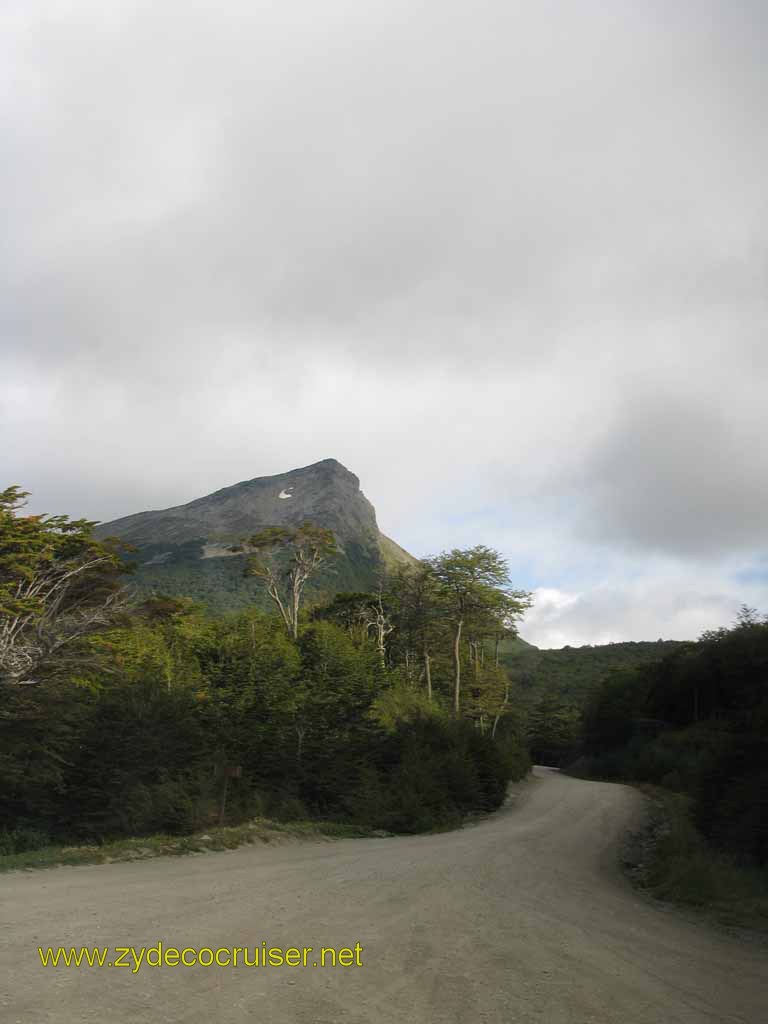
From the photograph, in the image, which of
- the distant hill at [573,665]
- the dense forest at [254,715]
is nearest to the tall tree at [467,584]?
the dense forest at [254,715]

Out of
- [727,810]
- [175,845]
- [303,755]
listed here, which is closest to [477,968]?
[175,845]

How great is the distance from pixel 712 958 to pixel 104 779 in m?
17.5

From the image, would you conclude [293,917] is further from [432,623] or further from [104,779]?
[432,623]

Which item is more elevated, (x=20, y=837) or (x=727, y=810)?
(x=727, y=810)

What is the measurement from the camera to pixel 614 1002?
5.24m

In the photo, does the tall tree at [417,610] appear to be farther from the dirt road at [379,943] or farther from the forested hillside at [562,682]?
the dirt road at [379,943]

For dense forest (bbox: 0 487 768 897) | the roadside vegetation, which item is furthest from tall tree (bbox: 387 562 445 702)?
the roadside vegetation

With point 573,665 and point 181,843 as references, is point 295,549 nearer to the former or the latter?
point 181,843

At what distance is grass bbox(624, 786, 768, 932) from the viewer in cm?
962

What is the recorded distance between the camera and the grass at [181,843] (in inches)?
493

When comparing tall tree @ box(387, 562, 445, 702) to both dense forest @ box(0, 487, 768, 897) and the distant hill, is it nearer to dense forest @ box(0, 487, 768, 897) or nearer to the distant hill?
dense forest @ box(0, 487, 768, 897)

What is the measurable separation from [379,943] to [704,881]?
7151mm

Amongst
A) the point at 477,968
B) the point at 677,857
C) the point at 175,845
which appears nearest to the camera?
the point at 477,968

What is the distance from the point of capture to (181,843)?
1441 cm
